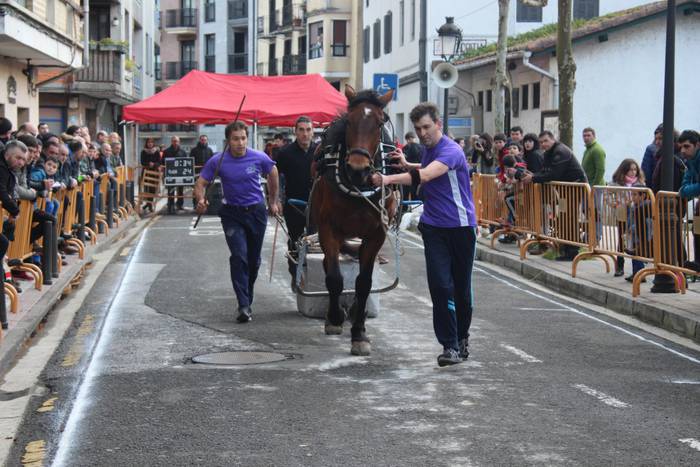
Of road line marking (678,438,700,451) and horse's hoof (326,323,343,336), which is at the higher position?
horse's hoof (326,323,343,336)

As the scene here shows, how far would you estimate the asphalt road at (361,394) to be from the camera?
6.72 metres

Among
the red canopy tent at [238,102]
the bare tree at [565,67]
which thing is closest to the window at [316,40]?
A: the red canopy tent at [238,102]

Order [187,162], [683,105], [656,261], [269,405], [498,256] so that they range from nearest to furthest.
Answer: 1. [269,405]
2. [656,261]
3. [498,256]
4. [683,105]
5. [187,162]

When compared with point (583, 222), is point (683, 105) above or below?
above

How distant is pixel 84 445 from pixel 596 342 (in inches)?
216

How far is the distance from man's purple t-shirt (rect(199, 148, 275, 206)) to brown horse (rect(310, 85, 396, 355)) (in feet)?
3.87

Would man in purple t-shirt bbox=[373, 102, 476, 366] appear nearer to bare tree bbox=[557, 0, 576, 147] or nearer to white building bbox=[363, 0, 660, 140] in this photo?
bare tree bbox=[557, 0, 576, 147]

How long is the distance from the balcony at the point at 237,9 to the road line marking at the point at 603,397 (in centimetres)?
7804

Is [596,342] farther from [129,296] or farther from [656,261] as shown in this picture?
[129,296]

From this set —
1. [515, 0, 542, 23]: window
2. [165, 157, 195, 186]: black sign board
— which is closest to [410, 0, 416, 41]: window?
[515, 0, 542, 23]: window

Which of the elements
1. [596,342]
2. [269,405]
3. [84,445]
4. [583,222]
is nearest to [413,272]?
[583,222]

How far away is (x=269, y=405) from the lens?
25.8ft

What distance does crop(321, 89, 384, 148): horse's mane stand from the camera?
9.95 m

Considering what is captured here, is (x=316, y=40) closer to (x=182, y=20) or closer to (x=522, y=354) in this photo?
(x=182, y=20)
